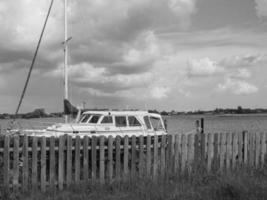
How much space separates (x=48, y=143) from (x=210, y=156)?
4791 mm

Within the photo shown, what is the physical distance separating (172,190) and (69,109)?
1106cm

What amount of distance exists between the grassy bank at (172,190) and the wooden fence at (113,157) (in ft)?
1.36

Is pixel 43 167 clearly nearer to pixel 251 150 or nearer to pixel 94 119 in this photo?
pixel 251 150

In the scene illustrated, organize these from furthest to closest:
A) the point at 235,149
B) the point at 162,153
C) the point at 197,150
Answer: the point at 235,149 → the point at 197,150 → the point at 162,153

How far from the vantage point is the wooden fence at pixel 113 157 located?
30.0 feet

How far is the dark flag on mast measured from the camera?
1917 cm

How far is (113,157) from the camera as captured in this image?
10586 millimetres

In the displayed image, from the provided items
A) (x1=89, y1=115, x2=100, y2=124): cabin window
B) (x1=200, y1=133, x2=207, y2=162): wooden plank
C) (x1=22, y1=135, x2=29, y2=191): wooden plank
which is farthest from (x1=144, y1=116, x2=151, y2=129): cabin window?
(x1=22, y1=135, x2=29, y2=191): wooden plank

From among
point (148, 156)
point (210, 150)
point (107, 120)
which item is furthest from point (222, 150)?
point (107, 120)

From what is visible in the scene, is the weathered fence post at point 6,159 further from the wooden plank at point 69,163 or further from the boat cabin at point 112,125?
the boat cabin at point 112,125

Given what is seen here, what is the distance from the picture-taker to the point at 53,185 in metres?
9.35

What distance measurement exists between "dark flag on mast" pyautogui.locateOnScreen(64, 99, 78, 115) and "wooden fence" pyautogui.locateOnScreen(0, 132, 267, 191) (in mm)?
8315

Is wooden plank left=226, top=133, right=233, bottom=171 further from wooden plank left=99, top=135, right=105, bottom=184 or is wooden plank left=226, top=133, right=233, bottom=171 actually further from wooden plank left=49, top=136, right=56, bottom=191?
wooden plank left=49, top=136, right=56, bottom=191

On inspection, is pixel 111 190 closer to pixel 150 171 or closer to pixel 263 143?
pixel 150 171
